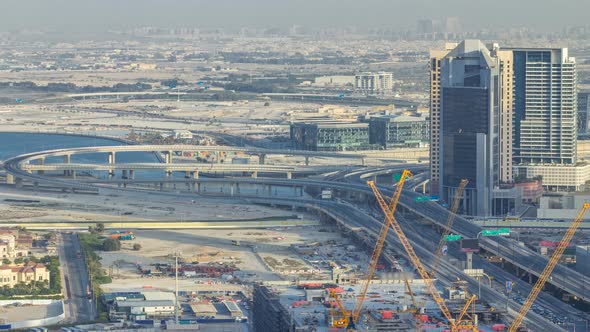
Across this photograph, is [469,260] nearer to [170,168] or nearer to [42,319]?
[42,319]

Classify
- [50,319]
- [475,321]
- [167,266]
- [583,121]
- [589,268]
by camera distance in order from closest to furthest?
[475,321] → [50,319] → [589,268] → [167,266] → [583,121]

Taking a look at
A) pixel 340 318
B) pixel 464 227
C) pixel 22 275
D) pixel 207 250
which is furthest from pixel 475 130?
pixel 340 318

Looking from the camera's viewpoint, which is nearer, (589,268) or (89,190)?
(589,268)

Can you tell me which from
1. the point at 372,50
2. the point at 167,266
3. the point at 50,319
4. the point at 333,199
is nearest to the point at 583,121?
the point at 333,199

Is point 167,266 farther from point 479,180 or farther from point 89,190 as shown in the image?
point 89,190

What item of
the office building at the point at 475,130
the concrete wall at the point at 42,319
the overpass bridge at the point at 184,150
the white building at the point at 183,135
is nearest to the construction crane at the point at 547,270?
the office building at the point at 475,130
